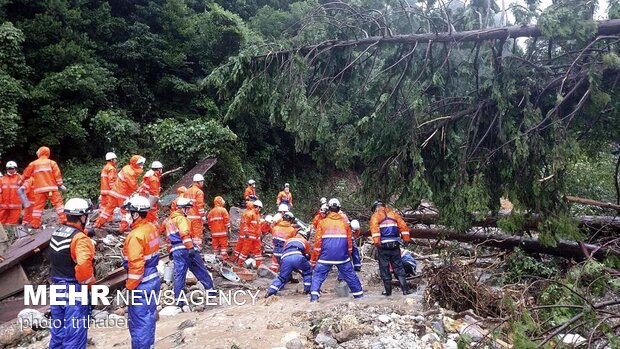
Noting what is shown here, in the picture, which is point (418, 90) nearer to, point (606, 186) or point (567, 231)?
point (567, 231)

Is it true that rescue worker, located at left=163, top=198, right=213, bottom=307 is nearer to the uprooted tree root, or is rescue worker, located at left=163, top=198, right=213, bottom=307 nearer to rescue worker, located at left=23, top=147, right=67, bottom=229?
rescue worker, located at left=23, top=147, right=67, bottom=229

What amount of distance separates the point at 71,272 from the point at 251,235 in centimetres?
490

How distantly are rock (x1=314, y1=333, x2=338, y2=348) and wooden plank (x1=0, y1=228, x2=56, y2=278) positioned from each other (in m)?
5.68

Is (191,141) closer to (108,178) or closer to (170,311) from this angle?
(108,178)

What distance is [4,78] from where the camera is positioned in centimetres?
1189

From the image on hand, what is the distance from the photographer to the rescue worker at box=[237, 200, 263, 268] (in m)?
9.10

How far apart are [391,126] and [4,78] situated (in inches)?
459

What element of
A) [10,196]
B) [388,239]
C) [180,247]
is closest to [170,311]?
[180,247]

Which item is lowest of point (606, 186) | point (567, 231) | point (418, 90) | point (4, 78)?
point (606, 186)

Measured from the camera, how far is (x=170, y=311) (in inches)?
269

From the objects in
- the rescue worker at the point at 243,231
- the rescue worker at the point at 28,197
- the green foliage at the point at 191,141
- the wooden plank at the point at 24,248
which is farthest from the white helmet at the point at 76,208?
the green foliage at the point at 191,141

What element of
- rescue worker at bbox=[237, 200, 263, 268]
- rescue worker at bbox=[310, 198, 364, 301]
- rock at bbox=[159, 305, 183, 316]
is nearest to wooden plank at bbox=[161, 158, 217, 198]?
rescue worker at bbox=[237, 200, 263, 268]

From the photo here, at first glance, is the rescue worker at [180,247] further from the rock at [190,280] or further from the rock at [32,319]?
the rock at [32,319]

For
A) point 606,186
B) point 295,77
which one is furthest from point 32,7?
point 606,186
